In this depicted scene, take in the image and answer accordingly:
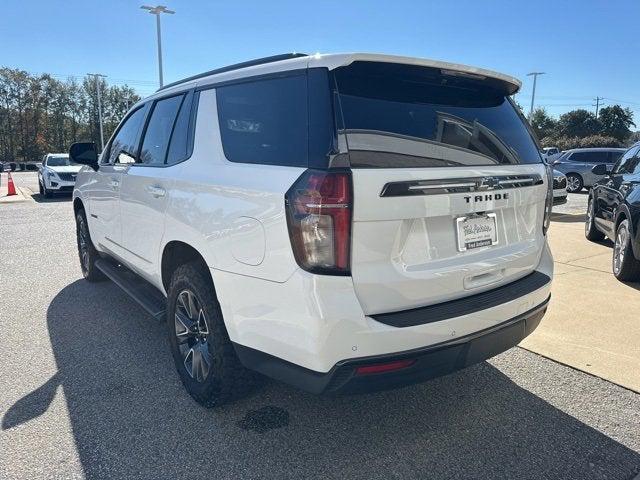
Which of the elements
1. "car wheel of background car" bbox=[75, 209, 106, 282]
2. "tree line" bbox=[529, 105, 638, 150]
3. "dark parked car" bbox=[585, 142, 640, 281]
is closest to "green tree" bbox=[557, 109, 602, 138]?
"tree line" bbox=[529, 105, 638, 150]

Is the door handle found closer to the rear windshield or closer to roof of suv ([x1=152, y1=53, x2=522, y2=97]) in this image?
roof of suv ([x1=152, y1=53, x2=522, y2=97])

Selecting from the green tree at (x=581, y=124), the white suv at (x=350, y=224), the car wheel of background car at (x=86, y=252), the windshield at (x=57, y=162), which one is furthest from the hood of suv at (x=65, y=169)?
the green tree at (x=581, y=124)

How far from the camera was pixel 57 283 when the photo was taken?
5.83 metres

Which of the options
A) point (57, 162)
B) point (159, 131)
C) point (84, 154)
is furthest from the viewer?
point (57, 162)

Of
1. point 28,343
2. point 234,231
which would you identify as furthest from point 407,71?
point 28,343

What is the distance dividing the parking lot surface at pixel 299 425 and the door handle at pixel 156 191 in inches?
48.4

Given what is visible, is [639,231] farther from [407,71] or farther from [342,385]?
[342,385]

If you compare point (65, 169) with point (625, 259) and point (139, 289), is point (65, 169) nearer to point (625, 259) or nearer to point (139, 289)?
point (139, 289)

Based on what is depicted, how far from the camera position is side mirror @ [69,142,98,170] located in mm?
4926

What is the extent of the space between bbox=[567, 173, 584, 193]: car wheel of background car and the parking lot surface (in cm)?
1746

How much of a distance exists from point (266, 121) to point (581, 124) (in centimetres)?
7754

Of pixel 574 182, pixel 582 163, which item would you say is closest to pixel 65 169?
pixel 574 182

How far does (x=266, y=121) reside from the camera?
8.33 ft

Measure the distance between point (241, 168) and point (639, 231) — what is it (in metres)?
4.55
